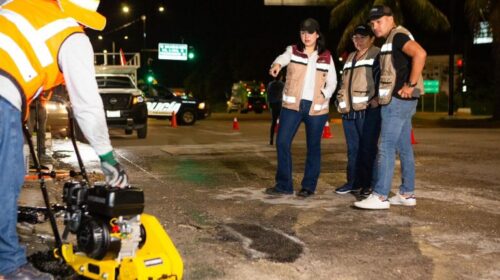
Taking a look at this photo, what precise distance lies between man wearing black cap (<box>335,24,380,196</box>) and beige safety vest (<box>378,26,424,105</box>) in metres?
0.54

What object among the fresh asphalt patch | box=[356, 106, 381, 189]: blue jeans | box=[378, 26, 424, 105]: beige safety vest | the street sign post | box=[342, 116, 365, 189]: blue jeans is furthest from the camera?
the street sign post

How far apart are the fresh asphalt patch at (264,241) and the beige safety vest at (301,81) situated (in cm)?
191

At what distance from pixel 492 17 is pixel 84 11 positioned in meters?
25.9

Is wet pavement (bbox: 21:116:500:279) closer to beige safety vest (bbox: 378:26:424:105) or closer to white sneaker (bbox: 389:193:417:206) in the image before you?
white sneaker (bbox: 389:193:417:206)

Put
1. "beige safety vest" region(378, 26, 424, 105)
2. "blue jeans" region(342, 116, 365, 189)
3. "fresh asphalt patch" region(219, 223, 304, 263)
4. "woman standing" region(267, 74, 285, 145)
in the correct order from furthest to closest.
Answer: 1. "woman standing" region(267, 74, 285, 145)
2. "blue jeans" region(342, 116, 365, 189)
3. "beige safety vest" region(378, 26, 424, 105)
4. "fresh asphalt patch" region(219, 223, 304, 263)

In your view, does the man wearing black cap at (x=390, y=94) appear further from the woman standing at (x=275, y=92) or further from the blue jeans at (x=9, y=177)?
the woman standing at (x=275, y=92)

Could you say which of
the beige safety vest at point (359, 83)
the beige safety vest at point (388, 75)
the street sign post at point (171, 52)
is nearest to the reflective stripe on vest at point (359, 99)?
the beige safety vest at point (359, 83)

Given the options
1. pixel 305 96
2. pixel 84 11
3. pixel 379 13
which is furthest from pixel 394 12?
pixel 84 11

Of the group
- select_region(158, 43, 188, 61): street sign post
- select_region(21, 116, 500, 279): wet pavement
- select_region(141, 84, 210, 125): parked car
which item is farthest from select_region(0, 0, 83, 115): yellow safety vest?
select_region(158, 43, 188, 61): street sign post

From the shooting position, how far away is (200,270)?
4.06 metres

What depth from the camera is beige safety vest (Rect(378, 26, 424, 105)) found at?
19.9 feet

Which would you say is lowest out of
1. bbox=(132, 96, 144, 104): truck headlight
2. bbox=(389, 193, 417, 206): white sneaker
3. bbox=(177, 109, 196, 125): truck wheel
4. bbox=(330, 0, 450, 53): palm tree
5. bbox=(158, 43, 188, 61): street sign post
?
bbox=(177, 109, 196, 125): truck wheel

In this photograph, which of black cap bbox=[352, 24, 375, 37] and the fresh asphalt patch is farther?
black cap bbox=[352, 24, 375, 37]

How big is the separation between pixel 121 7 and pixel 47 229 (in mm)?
50693
